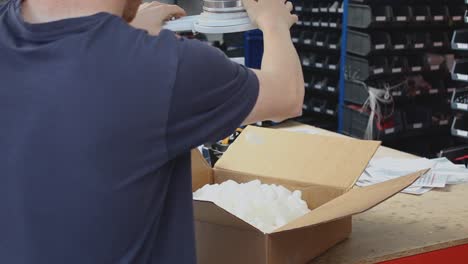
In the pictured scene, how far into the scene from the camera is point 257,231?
47.2 inches

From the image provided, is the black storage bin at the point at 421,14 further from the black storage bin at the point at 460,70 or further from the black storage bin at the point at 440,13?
the black storage bin at the point at 460,70

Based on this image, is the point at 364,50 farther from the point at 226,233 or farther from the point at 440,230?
the point at 226,233

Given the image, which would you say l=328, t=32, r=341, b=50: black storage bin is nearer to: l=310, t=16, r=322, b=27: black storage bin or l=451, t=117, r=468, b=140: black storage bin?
l=310, t=16, r=322, b=27: black storage bin

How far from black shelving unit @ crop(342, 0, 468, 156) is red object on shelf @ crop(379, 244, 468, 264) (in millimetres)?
3330

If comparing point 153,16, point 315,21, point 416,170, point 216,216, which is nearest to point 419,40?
point 315,21

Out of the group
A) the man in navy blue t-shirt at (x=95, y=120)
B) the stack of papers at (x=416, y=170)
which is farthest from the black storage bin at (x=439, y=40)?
the man in navy blue t-shirt at (x=95, y=120)

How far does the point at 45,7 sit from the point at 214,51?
25 cm

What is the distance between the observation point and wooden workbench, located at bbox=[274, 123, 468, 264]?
1.39 meters

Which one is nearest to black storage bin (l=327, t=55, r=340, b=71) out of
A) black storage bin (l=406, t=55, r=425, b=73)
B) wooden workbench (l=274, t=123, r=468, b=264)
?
black storage bin (l=406, t=55, r=425, b=73)

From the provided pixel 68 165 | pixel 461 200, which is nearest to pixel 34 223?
pixel 68 165

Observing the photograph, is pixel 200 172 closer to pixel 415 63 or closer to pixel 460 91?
pixel 460 91

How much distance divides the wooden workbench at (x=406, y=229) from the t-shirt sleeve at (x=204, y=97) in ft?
1.78

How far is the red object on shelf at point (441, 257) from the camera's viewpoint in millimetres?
1401

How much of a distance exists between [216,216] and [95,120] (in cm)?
44
